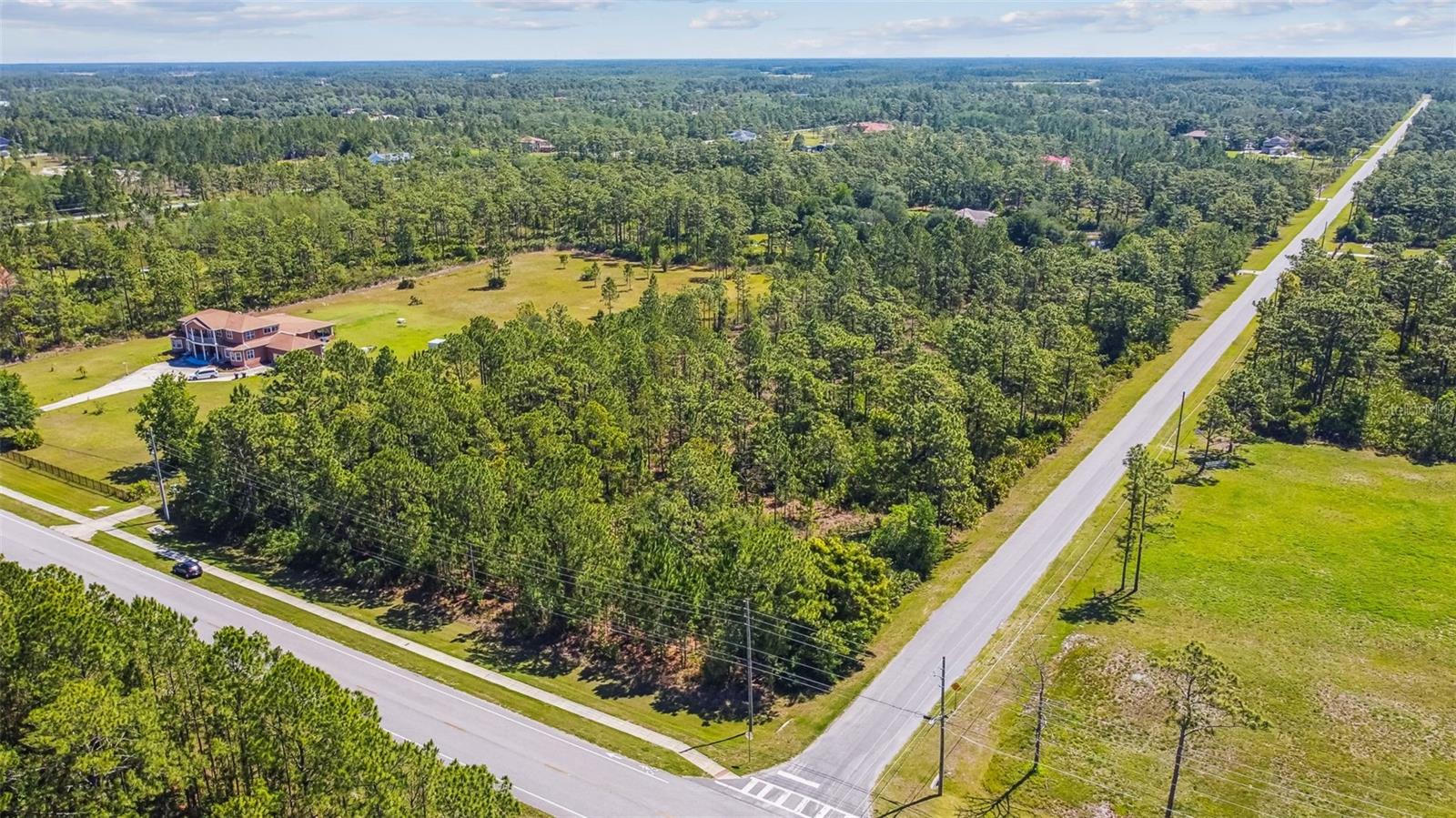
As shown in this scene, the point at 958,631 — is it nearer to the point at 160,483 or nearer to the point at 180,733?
the point at 180,733

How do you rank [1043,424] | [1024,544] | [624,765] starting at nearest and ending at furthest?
[624,765], [1024,544], [1043,424]

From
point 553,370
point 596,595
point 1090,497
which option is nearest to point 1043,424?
point 1090,497

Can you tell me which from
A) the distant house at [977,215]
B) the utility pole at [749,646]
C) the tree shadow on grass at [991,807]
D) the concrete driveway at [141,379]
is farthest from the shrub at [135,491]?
the distant house at [977,215]

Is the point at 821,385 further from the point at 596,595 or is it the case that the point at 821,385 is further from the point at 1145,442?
the point at 596,595

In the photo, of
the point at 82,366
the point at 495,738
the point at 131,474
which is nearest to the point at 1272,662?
the point at 495,738

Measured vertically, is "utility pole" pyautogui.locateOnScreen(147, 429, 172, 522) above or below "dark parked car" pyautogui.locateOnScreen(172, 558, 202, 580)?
above

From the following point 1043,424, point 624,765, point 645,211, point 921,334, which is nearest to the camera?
point 624,765

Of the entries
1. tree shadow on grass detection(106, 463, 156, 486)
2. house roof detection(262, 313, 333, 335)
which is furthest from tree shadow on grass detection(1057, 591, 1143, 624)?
house roof detection(262, 313, 333, 335)

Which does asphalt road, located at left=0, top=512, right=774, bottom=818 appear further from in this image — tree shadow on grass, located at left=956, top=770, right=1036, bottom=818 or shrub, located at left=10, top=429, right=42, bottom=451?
shrub, located at left=10, top=429, right=42, bottom=451
